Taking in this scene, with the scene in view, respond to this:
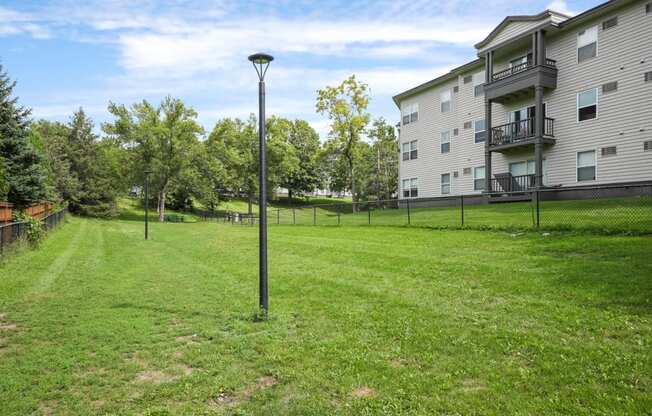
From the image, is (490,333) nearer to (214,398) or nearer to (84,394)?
(214,398)

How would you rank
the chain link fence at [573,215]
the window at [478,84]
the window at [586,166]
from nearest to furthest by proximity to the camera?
1. the chain link fence at [573,215]
2. the window at [586,166]
3. the window at [478,84]

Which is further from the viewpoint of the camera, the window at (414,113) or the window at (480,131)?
the window at (414,113)

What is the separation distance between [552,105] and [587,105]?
1696 millimetres

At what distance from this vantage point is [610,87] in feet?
59.0

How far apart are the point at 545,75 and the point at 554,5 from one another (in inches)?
151

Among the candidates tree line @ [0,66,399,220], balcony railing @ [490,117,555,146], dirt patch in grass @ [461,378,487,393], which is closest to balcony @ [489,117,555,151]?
balcony railing @ [490,117,555,146]

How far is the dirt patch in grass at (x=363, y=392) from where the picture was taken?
3502 mm

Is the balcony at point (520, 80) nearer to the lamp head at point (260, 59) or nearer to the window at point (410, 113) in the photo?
the window at point (410, 113)

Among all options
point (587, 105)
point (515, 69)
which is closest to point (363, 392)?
point (587, 105)

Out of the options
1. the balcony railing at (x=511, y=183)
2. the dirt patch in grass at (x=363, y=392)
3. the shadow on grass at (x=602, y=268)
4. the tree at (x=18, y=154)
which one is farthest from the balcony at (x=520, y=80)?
the tree at (x=18, y=154)

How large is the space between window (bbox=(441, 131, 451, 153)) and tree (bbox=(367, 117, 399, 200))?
2663 cm

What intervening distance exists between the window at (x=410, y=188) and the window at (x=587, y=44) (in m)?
12.4

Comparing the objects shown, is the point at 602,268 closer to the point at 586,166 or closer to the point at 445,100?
the point at 586,166

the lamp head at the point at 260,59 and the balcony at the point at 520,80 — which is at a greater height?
the balcony at the point at 520,80
